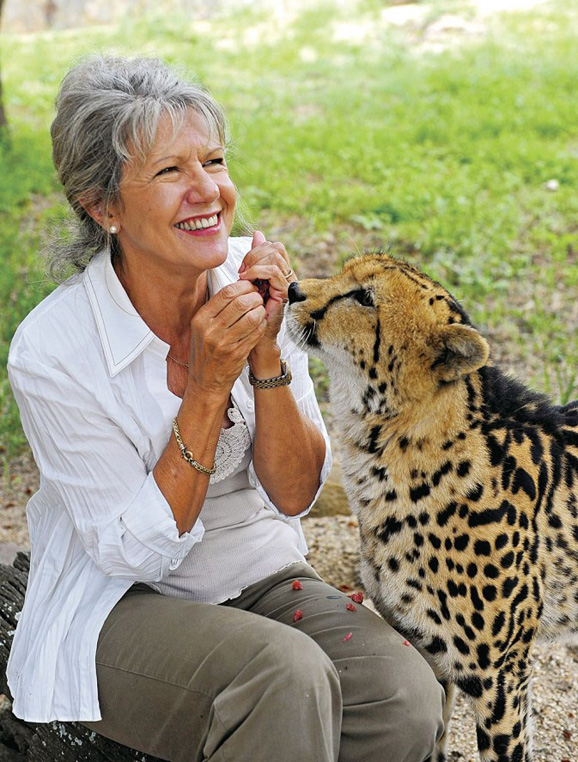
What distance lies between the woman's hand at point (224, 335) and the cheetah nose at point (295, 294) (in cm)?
23

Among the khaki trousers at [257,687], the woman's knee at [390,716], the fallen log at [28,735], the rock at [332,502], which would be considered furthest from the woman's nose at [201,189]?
the rock at [332,502]

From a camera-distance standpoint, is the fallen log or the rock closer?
the fallen log

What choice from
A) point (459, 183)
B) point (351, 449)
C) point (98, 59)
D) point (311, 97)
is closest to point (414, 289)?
point (351, 449)

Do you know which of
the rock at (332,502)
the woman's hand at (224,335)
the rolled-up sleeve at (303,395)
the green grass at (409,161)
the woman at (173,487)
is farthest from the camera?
the green grass at (409,161)

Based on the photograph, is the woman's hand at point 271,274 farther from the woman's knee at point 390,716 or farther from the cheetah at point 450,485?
the woman's knee at point 390,716

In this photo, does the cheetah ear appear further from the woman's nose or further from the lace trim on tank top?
the woman's nose

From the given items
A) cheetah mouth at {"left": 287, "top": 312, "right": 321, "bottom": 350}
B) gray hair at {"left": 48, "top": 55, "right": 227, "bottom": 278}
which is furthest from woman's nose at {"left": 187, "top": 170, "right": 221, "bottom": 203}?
cheetah mouth at {"left": 287, "top": 312, "right": 321, "bottom": 350}

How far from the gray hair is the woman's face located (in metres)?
0.03

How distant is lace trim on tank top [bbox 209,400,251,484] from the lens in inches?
99.3

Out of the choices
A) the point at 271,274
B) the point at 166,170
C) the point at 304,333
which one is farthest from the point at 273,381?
the point at 166,170

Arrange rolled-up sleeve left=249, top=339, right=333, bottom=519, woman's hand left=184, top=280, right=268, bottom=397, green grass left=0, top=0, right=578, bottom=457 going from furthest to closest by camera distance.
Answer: green grass left=0, top=0, right=578, bottom=457, rolled-up sleeve left=249, top=339, right=333, bottom=519, woman's hand left=184, top=280, right=268, bottom=397

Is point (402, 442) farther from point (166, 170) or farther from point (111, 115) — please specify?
point (111, 115)

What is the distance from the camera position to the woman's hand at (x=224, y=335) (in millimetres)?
2227

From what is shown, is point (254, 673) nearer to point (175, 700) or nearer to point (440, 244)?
point (175, 700)
